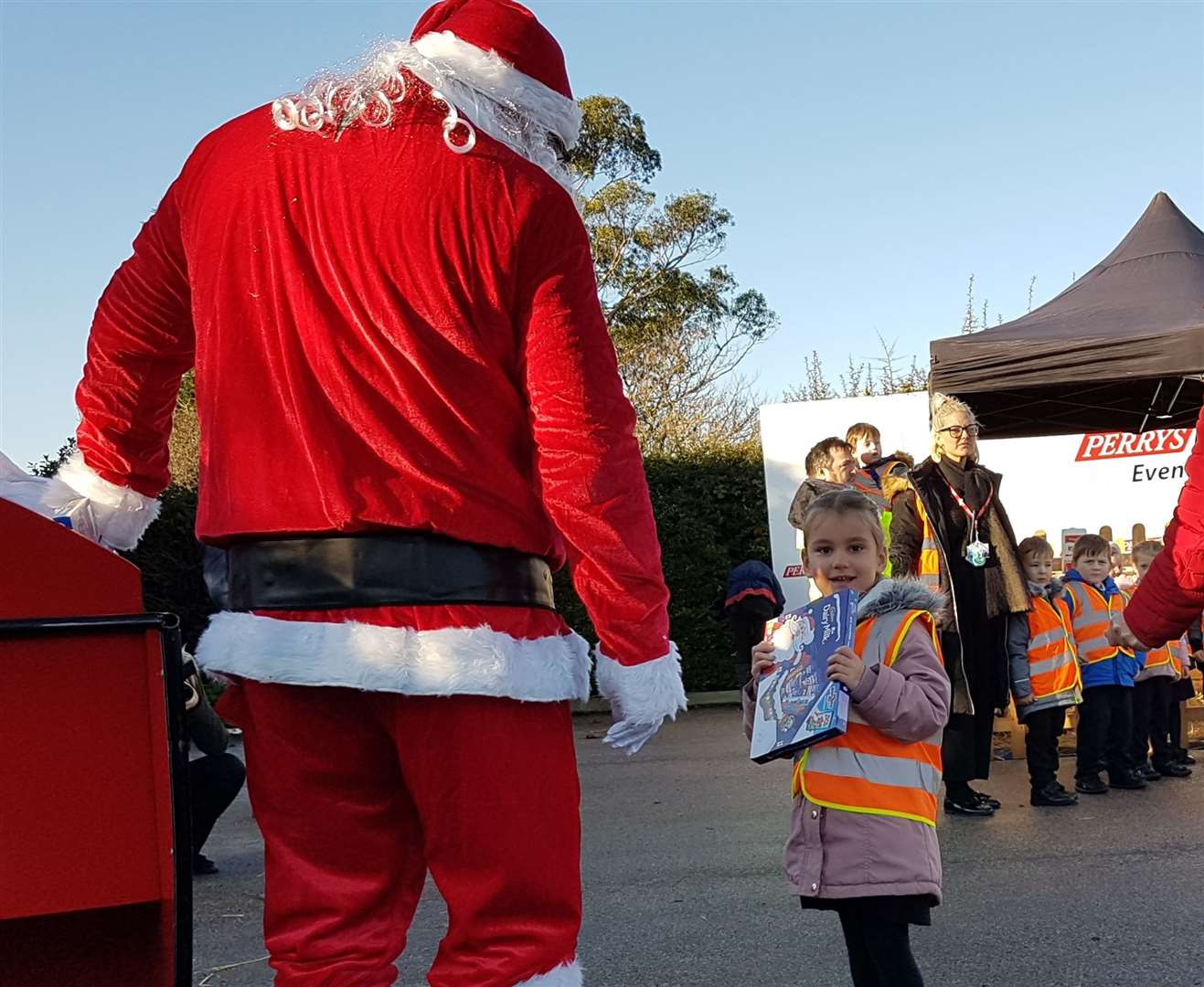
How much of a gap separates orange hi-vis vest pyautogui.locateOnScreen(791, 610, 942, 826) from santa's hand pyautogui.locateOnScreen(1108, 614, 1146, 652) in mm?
734

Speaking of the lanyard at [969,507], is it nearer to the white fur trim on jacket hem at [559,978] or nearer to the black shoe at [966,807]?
the black shoe at [966,807]

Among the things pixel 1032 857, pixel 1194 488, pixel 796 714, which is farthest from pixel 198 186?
pixel 1032 857

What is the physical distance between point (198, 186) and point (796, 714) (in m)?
1.73

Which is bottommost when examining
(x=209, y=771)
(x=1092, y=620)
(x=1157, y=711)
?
(x=1157, y=711)

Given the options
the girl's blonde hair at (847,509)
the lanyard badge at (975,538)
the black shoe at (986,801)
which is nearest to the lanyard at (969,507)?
the lanyard badge at (975,538)

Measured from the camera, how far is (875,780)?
3033 mm

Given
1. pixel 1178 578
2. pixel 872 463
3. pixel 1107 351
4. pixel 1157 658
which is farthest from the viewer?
pixel 1107 351

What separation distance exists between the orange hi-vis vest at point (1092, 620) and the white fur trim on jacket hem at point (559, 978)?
5295 mm

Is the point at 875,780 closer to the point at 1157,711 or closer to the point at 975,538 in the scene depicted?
the point at 975,538

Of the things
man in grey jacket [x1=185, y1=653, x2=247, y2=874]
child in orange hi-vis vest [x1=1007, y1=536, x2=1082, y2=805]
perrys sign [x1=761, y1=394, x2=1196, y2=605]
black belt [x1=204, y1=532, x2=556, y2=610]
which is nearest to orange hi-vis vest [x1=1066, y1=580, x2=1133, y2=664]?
child in orange hi-vis vest [x1=1007, y1=536, x2=1082, y2=805]

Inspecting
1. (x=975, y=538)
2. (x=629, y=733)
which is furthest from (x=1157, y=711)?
(x=629, y=733)

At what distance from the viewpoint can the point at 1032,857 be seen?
17.4ft

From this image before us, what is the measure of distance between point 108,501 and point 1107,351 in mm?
6599

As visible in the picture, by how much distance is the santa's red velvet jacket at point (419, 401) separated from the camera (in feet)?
7.27
